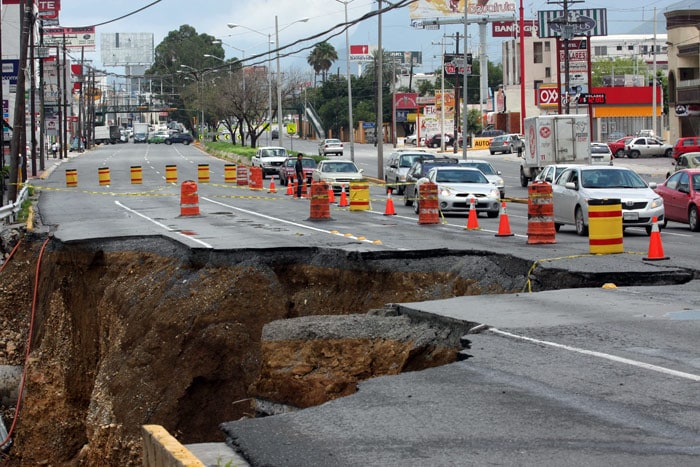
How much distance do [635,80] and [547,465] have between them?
120766 millimetres

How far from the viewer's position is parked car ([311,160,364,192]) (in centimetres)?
4234

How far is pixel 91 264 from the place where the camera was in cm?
2084

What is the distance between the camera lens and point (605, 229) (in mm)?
16625

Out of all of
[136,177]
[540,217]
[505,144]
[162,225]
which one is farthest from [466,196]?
[505,144]

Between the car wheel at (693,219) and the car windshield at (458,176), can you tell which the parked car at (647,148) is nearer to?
the car windshield at (458,176)

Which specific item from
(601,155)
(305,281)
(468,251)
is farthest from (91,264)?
(601,155)

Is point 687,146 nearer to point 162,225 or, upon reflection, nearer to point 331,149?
point 331,149

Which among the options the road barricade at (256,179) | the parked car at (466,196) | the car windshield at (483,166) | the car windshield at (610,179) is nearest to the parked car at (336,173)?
the car windshield at (483,166)

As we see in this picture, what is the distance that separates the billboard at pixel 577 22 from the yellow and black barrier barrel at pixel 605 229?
49428mm

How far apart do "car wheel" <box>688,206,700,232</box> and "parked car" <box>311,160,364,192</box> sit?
1841 cm

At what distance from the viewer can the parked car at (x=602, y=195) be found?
74.0ft

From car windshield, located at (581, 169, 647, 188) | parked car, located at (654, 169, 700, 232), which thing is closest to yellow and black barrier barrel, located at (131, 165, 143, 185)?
parked car, located at (654, 169, 700, 232)

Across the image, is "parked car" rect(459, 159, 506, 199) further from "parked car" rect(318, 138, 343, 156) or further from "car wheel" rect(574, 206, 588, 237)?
"parked car" rect(318, 138, 343, 156)

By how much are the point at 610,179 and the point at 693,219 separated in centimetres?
259
